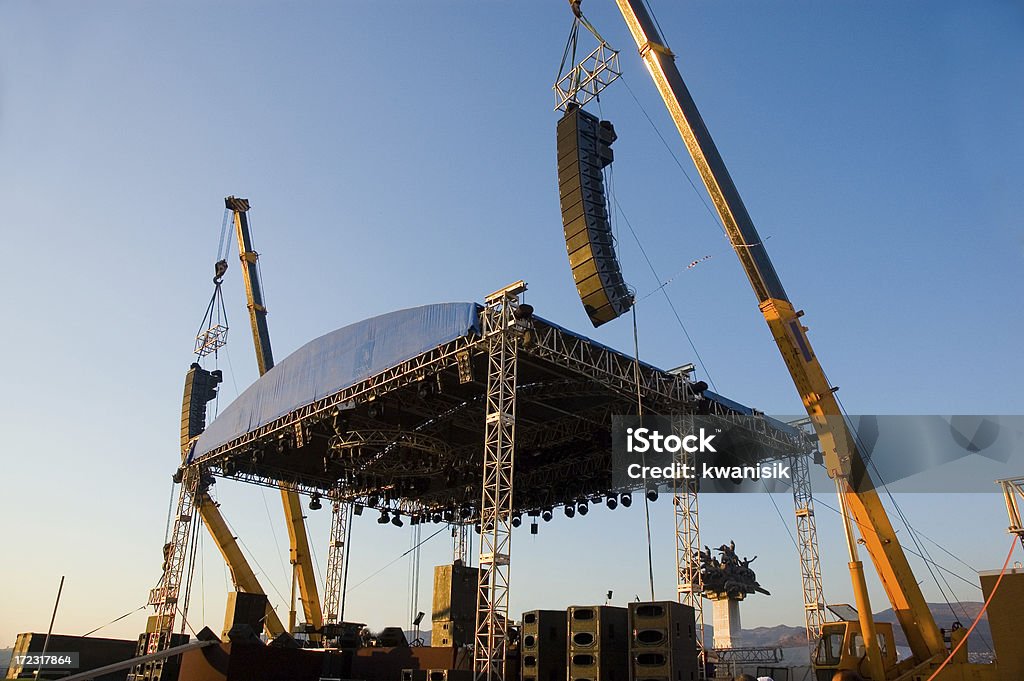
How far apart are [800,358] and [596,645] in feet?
36.1

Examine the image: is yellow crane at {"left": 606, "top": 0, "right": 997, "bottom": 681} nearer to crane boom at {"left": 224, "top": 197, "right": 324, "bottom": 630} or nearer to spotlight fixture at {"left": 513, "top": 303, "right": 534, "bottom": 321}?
spotlight fixture at {"left": 513, "top": 303, "right": 534, "bottom": 321}

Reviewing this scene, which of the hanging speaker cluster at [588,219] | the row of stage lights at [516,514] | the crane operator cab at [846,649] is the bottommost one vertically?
the crane operator cab at [846,649]

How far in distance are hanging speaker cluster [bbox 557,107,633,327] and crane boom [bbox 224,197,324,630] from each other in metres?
25.8

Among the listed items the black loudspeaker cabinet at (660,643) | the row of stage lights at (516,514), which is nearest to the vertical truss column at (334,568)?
the row of stage lights at (516,514)

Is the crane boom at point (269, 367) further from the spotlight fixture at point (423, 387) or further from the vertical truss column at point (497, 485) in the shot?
the vertical truss column at point (497, 485)

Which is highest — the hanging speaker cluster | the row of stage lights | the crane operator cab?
the hanging speaker cluster

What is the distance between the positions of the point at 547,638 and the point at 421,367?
10.4 meters

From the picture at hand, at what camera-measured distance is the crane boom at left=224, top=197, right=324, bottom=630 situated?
45.3 m

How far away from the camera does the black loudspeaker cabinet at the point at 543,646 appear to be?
1945 centimetres

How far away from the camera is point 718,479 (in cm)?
3441

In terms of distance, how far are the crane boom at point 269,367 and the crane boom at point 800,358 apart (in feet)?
92.3

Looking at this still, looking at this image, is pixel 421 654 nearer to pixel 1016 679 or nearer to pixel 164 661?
pixel 164 661

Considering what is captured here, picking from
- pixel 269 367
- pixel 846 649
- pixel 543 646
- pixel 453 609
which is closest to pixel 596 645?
pixel 543 646

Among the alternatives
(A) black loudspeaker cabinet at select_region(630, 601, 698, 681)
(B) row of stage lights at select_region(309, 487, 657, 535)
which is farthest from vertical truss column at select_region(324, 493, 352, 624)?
(A) black loudspeaker cabinet at select_region(630, 601, 698, 681)
